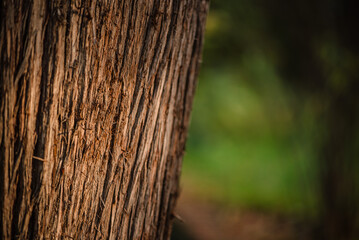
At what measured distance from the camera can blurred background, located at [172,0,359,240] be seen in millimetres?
3920

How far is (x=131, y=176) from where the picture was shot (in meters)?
1.17

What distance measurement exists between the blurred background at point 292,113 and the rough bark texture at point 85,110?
5.32 ft

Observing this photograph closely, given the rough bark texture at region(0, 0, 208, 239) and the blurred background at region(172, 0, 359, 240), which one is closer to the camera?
the rough bark texture at region(0, 0, 208, 239)

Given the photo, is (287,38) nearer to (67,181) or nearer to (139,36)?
(139,36)

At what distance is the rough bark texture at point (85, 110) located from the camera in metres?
0.99

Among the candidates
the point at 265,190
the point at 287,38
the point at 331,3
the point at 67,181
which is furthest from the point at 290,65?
the point at 67,181

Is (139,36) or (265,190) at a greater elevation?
(139,36)

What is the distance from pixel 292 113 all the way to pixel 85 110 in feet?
14.7

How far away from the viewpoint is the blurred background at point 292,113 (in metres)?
3.92

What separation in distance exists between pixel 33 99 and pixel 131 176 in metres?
0.47

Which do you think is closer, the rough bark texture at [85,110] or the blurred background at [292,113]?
the rough bark texture at [85,110]

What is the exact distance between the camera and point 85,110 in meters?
1.06

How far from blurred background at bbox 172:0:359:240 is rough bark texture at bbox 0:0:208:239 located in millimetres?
1620

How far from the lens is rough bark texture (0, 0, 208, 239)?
99 centimetres
